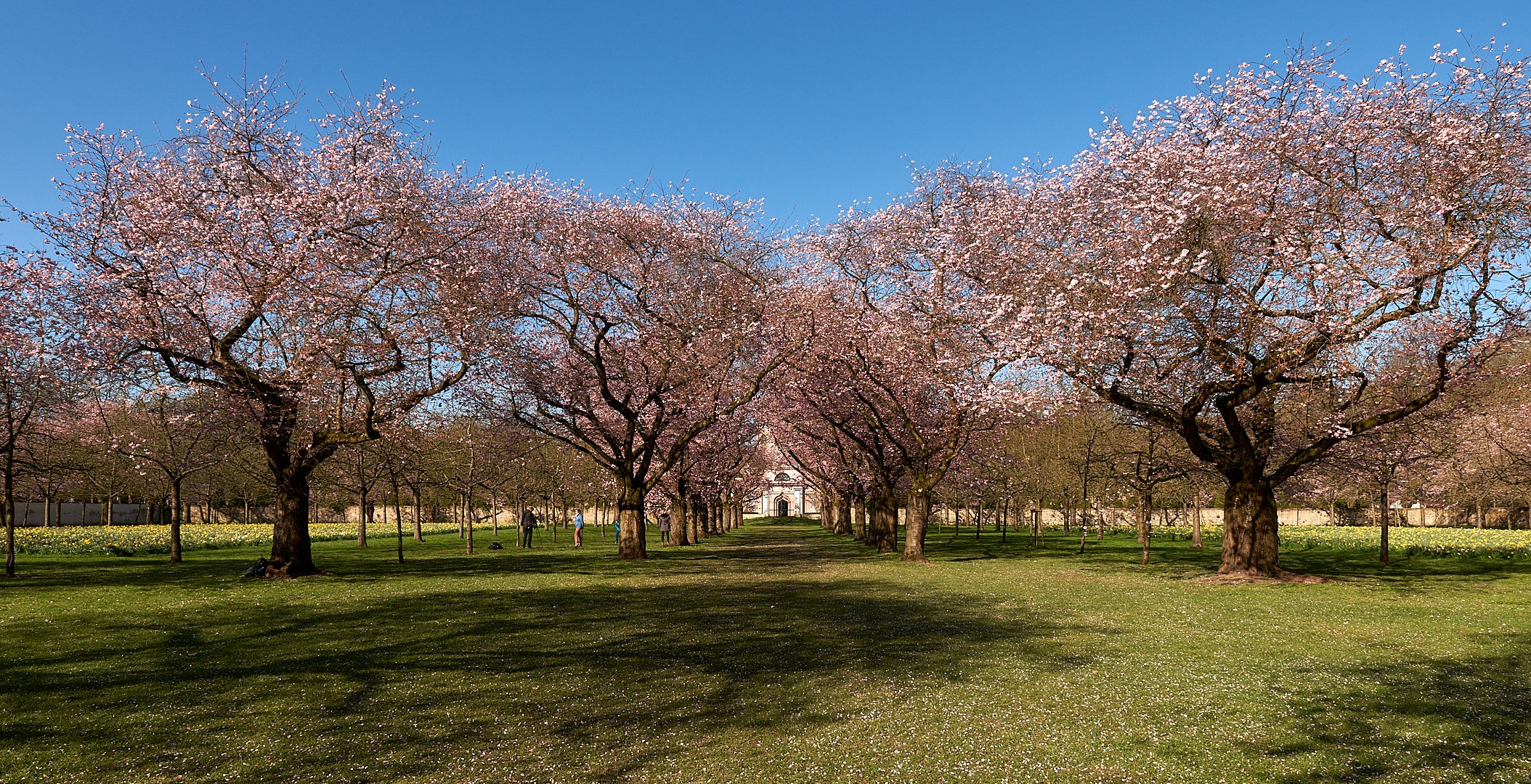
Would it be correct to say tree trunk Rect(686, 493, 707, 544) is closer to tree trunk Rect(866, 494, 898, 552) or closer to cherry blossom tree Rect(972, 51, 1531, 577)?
tree trunk Rect(866, 494, 898, 552)

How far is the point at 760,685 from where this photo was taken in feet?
36.9

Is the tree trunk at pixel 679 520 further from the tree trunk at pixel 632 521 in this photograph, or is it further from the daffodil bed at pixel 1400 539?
the daffodil bed at pixel 1400 539

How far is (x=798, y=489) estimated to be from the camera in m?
156

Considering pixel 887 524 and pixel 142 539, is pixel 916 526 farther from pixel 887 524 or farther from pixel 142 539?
pixel 142 539

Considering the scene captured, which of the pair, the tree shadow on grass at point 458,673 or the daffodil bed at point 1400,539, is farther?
the daffodil bed at point 1400,539

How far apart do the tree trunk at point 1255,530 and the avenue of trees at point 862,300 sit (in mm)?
89

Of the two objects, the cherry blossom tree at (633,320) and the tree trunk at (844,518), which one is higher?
the cherry blossom tree at (633,320)

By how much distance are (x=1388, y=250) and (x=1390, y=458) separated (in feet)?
39.6

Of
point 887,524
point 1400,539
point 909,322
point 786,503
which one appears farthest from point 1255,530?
point 786,503

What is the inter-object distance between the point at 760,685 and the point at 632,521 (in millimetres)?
25556

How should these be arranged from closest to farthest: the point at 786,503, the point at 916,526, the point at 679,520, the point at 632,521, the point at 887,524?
the point at 916,526 < the point at 632,521 < the point at 887,524 < the point at 679,520 < the point at 786,503

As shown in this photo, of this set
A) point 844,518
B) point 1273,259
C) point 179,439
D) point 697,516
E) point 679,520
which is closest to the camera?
point 1273,259

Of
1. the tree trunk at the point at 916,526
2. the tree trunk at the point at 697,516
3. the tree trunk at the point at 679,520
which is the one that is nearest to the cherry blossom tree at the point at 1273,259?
the tree trunk at the point at 916,526

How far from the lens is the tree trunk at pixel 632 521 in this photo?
36031 mm
